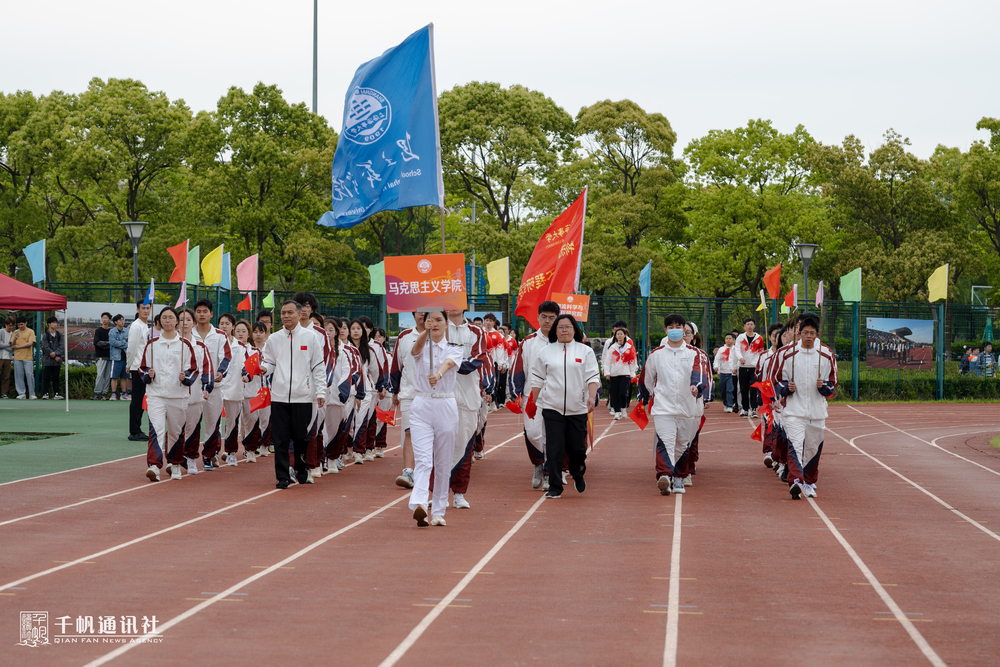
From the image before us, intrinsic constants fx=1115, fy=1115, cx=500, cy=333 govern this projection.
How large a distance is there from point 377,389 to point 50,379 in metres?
14.3

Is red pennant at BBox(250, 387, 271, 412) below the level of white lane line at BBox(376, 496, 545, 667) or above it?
above

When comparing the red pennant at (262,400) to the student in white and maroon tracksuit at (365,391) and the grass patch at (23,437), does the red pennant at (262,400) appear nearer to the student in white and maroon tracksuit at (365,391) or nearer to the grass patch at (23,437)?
the student in white and maroon tracksuit at (365,391)

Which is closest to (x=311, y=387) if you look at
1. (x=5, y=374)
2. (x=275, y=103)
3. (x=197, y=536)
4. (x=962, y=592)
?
(x=197, y=536)

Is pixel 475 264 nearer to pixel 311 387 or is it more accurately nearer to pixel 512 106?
pixel 512 106

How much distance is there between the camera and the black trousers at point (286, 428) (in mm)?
11031

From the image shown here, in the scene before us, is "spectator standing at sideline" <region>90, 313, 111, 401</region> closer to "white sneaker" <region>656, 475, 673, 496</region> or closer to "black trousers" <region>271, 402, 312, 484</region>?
"black trousers" <region>271, 402, 312, 484</region>

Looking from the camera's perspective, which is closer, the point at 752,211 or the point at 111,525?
the point at 111,525

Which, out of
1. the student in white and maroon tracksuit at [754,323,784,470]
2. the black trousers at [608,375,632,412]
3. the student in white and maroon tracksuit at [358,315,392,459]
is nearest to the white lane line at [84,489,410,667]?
the student in white and maroon tracksuit at [358,315,392,459]

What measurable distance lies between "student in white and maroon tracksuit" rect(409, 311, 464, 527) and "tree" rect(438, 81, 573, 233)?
2974cm

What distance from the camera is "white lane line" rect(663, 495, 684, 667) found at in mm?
5211

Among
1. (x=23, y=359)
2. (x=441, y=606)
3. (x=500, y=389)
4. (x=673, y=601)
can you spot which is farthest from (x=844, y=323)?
(x=441, y=606)

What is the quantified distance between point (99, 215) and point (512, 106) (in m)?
14.3

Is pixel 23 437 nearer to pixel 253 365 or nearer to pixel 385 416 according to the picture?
pixel 253 365

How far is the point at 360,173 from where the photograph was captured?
11.0 m
